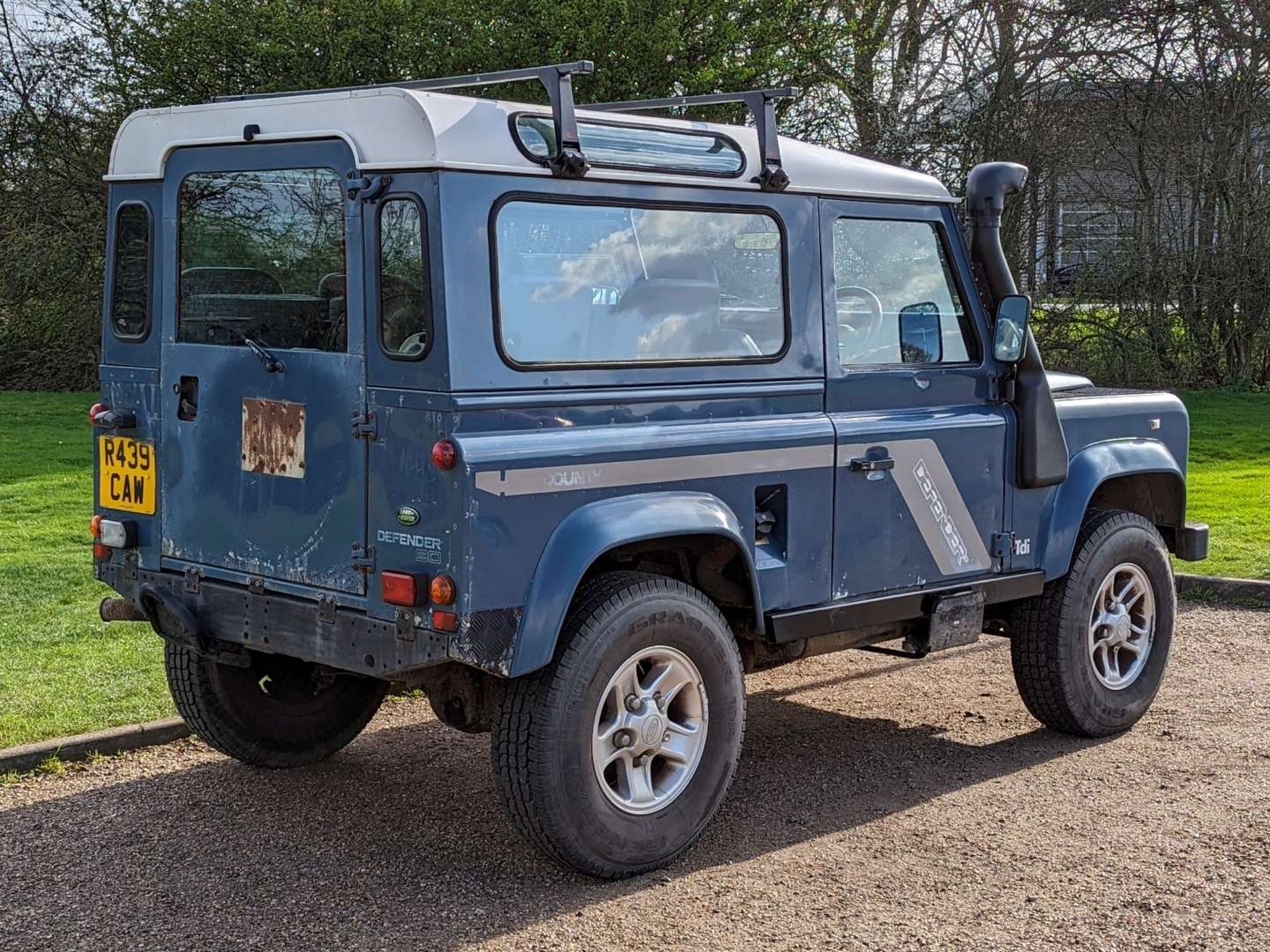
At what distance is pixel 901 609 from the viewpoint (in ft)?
18.0

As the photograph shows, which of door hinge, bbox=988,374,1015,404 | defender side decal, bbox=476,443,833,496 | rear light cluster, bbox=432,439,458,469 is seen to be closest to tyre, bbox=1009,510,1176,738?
door hinge, bbox=988,374,1015,404

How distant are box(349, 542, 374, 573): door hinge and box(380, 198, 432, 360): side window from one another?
22.4 inches

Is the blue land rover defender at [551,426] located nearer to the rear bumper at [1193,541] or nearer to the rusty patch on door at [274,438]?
the rusty patch on door at [274,438]

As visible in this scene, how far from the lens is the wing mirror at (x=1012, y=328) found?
5727mm

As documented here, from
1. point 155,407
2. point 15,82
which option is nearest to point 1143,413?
point 155,407

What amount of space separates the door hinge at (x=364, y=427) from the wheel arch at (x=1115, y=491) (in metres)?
2.84

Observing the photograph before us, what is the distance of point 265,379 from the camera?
471 centimetres

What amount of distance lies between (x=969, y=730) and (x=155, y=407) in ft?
11.6

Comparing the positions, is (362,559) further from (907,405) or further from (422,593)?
(907,405)

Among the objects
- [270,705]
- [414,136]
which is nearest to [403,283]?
[414,136]

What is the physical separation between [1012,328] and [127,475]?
323 centimetres

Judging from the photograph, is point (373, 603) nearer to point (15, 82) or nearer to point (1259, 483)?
point (1259, 483)

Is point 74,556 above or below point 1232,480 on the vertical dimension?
below

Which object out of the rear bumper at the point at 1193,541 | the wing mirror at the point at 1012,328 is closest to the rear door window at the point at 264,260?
the wing mirror at the point at 1012,328
